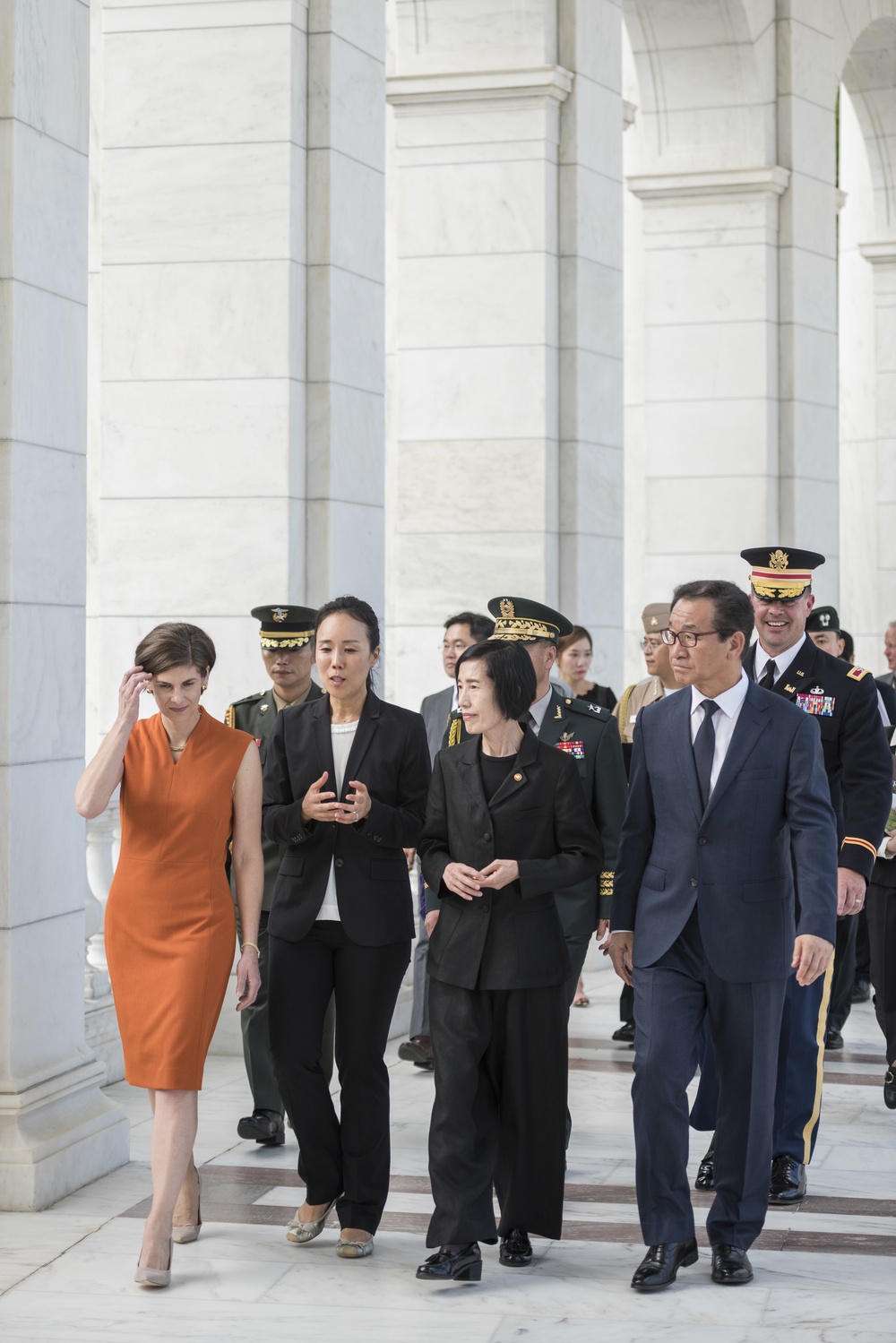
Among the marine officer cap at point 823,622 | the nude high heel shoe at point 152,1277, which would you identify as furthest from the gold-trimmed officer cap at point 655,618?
the nude high heel shoe at point 152,1277

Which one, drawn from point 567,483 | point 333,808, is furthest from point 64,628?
point 567,483

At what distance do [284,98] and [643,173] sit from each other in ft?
22.5

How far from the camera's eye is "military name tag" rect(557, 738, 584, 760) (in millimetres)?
6660

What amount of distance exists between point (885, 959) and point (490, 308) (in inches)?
223

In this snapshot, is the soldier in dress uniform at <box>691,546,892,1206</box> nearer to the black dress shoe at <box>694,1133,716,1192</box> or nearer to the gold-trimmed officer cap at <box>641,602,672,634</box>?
the black dress shoe at <box>694,1133,716,1192</box>

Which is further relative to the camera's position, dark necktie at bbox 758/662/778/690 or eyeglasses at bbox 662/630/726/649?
dark necktie at bbox 758/662/778/690

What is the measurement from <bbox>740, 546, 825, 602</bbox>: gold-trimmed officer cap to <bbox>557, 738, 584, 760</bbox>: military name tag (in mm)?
803

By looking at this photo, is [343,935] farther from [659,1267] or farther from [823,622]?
[823,622]

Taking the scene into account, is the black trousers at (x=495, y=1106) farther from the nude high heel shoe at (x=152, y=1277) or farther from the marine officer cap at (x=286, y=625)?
the marine officer cap at (x=286, y=625)

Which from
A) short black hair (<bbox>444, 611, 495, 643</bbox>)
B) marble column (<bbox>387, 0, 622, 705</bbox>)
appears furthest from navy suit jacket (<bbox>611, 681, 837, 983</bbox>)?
marble column (<bbox>387, 0, 622, 705</bbox>)

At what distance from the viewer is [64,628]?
6.33 meters

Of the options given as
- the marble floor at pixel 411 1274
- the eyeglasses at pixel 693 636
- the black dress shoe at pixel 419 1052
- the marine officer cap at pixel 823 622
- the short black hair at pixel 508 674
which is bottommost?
the marble floor at pixel 411 1274

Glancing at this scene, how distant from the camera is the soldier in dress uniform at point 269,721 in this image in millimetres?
6777

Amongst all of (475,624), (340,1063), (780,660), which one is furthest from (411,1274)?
(475,624)
